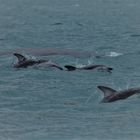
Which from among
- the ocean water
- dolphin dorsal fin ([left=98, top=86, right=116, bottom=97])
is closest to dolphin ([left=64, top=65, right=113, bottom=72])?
the ocean water

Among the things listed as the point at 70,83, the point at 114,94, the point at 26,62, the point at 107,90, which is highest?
the point at 107,90

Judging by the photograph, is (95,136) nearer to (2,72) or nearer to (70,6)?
(2,72)

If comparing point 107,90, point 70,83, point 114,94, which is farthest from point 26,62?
point 107,90

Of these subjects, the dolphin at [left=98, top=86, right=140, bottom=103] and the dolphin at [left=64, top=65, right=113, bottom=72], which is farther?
the dolphin at [left=64, top=65, right=113, bottom=72]

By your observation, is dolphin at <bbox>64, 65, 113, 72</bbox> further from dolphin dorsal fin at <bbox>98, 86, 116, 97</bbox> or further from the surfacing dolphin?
dolphin dorsal fin at <bbox>98, 86, 116, 97</bbox>

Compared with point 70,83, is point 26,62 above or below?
above

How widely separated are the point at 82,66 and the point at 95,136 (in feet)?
28.1

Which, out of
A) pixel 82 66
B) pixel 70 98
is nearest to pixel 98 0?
pixel 82 66

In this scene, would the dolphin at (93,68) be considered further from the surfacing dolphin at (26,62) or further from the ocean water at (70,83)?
the surfacing dolphin at (26,62)

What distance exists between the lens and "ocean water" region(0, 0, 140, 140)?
15807mm

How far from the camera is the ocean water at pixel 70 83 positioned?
51.9ft

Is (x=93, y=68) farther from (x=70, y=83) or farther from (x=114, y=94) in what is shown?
(x=114, y=94)

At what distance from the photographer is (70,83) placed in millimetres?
21031

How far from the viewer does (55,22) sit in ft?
127
